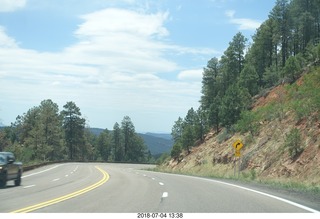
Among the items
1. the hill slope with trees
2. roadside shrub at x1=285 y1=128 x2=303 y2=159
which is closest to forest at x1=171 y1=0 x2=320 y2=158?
the hill slope with trees

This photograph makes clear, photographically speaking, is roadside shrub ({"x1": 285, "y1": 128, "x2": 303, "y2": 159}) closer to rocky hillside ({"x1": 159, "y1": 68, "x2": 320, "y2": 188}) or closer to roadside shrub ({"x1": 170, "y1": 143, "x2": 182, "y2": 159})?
rocky hillside ({"x1": 159, "y1": 68, "x2": 320, "y2": 188})

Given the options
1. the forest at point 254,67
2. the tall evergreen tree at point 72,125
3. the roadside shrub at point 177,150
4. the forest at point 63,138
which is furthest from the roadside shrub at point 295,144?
the tall evergreen tree at point 72,125

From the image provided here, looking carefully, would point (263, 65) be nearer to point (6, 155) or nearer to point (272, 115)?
point (272, 115)

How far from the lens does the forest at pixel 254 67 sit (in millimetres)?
62000

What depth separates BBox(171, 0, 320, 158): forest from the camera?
62000 millimetres

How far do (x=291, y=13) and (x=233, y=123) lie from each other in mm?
27889

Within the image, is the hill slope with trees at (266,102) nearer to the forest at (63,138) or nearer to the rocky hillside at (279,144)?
the rocky hillside at (279,144)

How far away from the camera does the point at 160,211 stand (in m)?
12.2

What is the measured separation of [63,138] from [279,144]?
108m

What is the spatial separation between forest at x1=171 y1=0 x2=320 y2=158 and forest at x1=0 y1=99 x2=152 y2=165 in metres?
34.9

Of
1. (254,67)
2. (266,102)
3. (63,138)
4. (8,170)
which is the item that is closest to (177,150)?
(254,67)

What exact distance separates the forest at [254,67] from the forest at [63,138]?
34.9 m

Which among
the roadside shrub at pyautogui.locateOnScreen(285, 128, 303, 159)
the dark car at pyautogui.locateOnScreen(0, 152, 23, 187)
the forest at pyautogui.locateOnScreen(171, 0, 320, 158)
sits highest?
the forest at pyautogui.locateOnScreen(171, 0, 320, 158)

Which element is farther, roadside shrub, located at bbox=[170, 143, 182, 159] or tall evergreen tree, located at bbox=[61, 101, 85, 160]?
tall evergreen tree, located at bbox=[61, 101, 85, 160]
